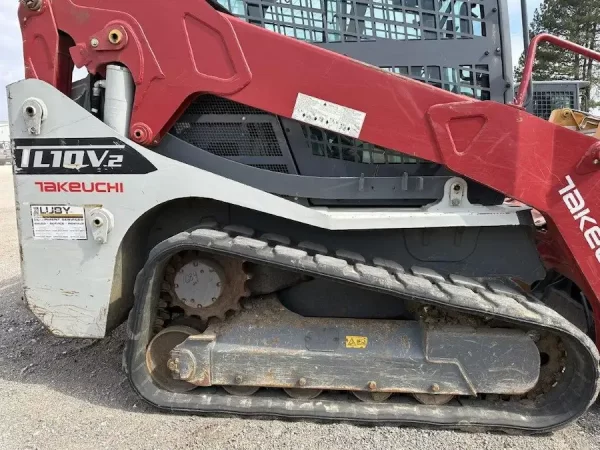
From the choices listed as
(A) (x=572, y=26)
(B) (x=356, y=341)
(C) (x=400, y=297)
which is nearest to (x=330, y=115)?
(C) (x=400, y=297)

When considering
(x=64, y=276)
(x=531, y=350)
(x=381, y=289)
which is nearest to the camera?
(x=381, y=289)

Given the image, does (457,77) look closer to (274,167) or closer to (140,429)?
(274,167)

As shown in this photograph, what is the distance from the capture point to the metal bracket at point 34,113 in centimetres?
247

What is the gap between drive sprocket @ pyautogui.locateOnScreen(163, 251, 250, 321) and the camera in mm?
2535

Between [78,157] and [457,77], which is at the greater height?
[457,77]

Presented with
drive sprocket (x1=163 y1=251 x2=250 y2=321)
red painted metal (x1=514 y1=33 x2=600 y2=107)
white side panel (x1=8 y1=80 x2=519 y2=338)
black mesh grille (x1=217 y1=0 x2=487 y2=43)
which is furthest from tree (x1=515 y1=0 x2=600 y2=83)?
drive sprocket (x1=163 y1=251 x2=250 y2=321)

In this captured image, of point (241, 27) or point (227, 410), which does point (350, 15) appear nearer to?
point (241, 27)

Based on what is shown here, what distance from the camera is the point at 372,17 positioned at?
2.55m

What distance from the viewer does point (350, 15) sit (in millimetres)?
2545

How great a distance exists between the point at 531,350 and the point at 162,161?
7.06ft

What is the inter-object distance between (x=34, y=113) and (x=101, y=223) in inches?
26.5

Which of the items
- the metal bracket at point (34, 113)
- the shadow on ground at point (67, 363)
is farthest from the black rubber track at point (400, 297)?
the metal bracket at point (34, 113)

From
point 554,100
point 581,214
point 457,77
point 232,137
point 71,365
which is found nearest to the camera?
point 581,214

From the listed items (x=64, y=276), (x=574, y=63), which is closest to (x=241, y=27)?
(x=64, y=276)
